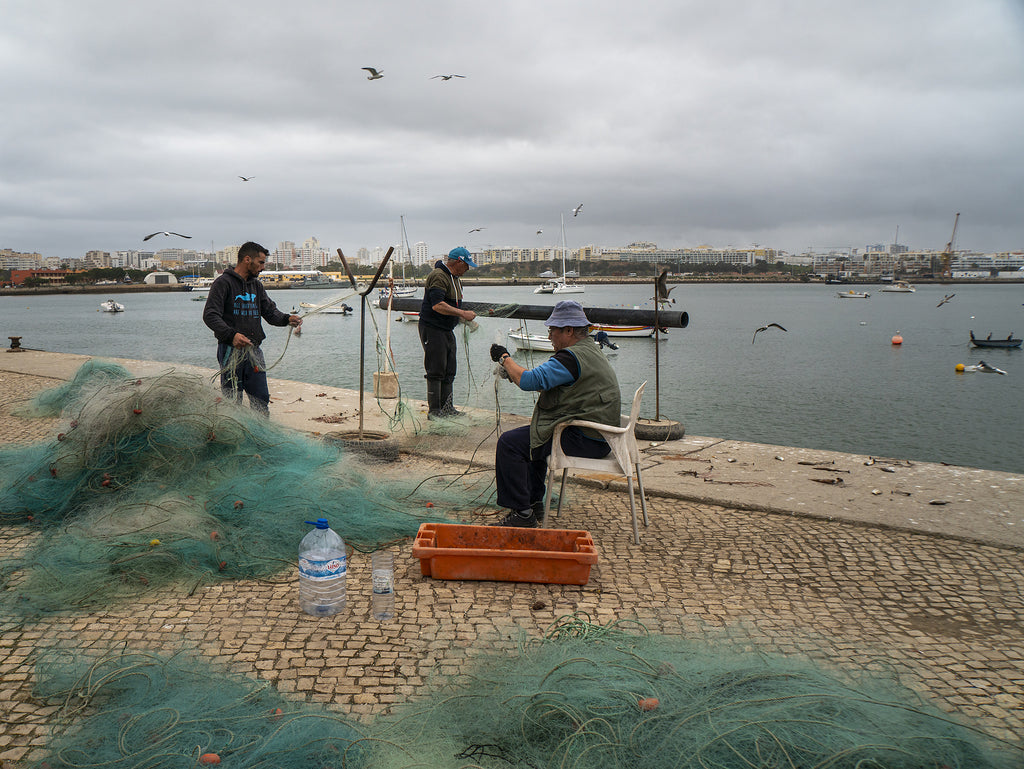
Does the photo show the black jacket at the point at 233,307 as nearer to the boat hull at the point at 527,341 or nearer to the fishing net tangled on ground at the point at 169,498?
the fishing net tangled on ground at the point at 169,498

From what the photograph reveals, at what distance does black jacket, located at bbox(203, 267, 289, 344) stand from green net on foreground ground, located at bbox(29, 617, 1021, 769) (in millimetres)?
Answer: 3782

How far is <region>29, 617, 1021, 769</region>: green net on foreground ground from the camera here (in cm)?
234

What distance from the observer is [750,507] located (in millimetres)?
5277

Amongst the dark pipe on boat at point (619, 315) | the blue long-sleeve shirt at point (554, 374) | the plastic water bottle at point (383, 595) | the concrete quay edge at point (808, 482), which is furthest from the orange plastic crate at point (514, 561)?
the dark pipe on boat at point (619, 315)

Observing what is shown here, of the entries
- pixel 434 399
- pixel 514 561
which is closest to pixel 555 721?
pixel 514 561

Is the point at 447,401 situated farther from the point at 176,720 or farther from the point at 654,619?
the point at 176,720

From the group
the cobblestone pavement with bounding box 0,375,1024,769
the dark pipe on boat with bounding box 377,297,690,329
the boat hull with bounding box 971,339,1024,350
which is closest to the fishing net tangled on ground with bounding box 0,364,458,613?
the cobblestone pavement with bounding box 0,375,1024,769

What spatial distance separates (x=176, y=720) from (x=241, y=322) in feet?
14.8

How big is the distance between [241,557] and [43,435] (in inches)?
191

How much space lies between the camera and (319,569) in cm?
356

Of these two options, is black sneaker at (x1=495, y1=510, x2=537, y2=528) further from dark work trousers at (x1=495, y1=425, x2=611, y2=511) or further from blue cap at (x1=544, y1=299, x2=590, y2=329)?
blue cap at (x1=544, y1=299, x2=590, y2=329)

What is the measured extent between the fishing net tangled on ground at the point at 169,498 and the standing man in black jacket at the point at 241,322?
1.05m

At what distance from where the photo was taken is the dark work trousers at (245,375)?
645 centimetres

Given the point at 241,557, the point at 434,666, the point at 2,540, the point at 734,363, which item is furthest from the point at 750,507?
the point at 734,363
